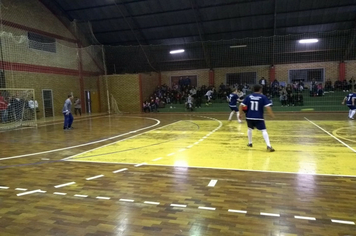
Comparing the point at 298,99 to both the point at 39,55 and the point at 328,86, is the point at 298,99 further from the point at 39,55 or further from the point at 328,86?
the point at 39,55

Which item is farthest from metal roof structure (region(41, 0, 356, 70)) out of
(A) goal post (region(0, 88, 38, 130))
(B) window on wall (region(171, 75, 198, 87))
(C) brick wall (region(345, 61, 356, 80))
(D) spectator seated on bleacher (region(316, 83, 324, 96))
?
(A) goal post (region(0, 88, 38, 130))

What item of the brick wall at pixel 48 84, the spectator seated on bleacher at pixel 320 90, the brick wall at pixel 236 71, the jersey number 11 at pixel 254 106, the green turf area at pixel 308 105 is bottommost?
the green turf area at pixel 308 105

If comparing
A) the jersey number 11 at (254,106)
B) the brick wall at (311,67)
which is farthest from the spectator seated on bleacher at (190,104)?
the jersey number 11 at (254,106)

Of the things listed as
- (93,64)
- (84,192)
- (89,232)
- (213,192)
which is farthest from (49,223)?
(93,64)

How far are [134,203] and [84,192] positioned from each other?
1027mm

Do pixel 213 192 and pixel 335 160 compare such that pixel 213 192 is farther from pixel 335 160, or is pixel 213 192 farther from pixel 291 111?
pixel 291 111

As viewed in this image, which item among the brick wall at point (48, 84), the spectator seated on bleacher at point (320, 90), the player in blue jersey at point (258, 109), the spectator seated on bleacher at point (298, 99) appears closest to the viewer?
the player in blue jersey at point (258, 109)

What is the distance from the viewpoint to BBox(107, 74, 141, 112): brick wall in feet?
77.9

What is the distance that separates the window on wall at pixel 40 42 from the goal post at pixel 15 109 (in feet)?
12.2

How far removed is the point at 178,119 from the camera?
1603 centimetres

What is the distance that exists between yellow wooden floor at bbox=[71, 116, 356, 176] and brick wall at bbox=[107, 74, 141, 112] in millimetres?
14807

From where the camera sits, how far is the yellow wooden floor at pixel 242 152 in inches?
214

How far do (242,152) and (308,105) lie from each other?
53.3 ft

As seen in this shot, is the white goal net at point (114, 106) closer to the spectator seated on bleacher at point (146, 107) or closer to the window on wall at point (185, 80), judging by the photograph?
the spectator seated on bleacher at point (146, 107)
